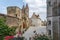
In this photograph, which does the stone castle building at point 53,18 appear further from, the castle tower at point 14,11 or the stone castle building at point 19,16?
the castle tower at point 14,11

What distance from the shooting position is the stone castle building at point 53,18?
483 inches

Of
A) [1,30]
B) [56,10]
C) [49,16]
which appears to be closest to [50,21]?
[49,16]

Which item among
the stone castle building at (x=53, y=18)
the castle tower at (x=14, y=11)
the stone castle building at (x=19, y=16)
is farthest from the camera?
the castle tower at (x=14, y=11)

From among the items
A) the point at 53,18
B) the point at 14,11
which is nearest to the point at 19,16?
the point at 14,11

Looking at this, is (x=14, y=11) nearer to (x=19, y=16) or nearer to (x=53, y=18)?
(x=19, y=16)

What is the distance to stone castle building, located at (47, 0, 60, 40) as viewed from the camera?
483 inches

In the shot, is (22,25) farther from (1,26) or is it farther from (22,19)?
(1,26)

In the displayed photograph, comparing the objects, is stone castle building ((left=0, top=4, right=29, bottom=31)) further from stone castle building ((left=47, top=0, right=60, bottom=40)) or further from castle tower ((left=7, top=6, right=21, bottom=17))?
stone castle building ((left=47, top=0, right=60, bottom=40))

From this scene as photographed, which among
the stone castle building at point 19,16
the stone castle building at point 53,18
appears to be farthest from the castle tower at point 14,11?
the stone castle building at point 53,18

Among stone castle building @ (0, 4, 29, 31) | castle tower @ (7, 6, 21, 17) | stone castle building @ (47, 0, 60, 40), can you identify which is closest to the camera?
stone castle building @ (47, 0, 60, 40)

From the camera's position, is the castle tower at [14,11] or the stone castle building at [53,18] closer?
the stone castle building at [53,18]

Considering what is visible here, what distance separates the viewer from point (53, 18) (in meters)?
13.0

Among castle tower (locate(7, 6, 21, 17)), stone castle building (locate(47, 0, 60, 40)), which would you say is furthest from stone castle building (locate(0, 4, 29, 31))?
stone castle building (locate(47, 0, 60, 40))

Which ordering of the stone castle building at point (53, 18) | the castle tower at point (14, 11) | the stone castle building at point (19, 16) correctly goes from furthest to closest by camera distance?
the castle tower at point (14, 11) → the stone castle building at point (19, 16) → the stone castle building at point (53, 18)
